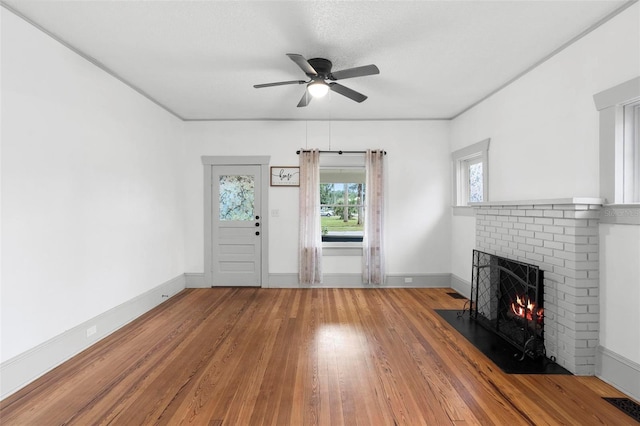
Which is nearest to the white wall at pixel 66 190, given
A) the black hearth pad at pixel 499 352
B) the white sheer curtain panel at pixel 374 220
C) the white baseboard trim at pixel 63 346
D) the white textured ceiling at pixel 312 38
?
the white baseboard trim at pixel 63 346

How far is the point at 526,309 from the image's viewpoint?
8.49 ft

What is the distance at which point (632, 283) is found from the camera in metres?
2.16

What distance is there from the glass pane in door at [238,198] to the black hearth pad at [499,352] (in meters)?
3.42

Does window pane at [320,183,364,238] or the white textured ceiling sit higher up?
the white textured ceiling

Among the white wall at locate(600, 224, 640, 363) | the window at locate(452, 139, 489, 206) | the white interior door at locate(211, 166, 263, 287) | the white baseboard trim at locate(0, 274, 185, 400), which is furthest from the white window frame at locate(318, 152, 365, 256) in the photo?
the white wall at locate(600, 224, 640, 363)

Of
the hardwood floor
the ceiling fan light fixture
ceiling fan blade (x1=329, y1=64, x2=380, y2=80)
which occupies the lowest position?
the hardwood floor

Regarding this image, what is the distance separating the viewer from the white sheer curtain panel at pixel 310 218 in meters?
4.95

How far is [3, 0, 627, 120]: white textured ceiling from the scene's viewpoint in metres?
2.22

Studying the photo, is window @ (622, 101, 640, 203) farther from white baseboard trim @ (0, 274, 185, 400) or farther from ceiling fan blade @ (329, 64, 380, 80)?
white baseboard trim @ (0, 274, 185, 400)

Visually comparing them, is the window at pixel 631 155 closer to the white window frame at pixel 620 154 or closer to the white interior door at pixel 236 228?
the white window frame at pixel 620 154

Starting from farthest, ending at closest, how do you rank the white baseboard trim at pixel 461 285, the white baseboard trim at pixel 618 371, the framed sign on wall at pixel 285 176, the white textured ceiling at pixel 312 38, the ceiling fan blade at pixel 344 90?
the framed sign on wall at pixel 285 176, the white baseboard trim at pixel 461 285, the ceiling fan blade at pixel 344 90, the white textured ceiling at pixel 312 38, the white baseboard trim at pixel 618 371

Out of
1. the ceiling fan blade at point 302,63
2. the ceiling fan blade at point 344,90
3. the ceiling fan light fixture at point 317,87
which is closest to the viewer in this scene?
the ceiling fan blade at point 302,63

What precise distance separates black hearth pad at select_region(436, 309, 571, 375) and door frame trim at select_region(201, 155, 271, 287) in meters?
2.91

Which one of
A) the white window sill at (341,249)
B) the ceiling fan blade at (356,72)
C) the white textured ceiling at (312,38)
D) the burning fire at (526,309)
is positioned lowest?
the burning fire at (526,309)
